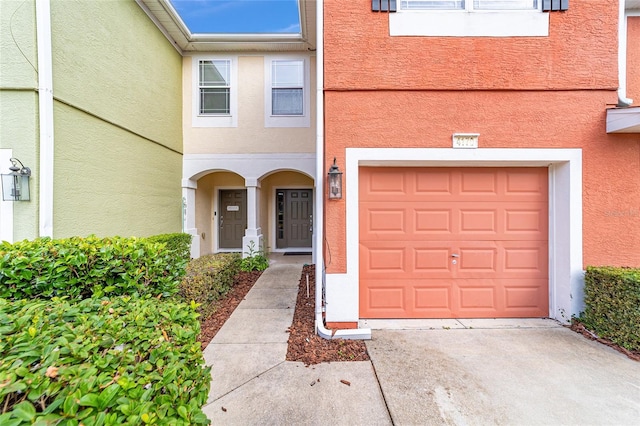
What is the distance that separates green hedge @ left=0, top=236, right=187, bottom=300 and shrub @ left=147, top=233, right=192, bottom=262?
3246 mm

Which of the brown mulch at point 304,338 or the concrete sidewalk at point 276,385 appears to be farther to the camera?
the brown mulch at point 304,338

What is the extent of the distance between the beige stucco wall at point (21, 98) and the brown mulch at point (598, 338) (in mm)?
7833

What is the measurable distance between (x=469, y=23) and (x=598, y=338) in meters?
4.56

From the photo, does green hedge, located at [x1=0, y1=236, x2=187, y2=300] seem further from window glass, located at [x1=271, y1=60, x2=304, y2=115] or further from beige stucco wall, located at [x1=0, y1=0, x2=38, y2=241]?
window glass, located at [x1=271, y1=60, x2=304, y2=115]

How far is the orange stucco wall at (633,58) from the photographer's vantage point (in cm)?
410

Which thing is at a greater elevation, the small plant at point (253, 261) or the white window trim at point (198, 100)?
the white window trim at point (198, 100)

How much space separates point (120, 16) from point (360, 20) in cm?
506

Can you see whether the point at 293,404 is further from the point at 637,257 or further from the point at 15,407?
the point at 637,257

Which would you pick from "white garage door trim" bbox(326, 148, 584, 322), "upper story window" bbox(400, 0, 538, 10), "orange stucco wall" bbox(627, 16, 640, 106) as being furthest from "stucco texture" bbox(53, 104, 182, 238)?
"orange stucco wall" bbox(627, 16, 640, 106)

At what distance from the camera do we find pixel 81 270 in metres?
2.44

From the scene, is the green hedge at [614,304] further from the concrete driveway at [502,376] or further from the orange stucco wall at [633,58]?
the orange stucco wall at [633,58]

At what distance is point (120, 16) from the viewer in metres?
5.25

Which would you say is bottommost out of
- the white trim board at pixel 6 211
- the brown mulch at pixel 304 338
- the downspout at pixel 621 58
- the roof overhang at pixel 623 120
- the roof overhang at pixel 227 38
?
the brown mulch at pixel 304 338

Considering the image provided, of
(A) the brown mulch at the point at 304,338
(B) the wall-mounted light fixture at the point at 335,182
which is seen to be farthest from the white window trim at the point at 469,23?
(A) the brown mulch at the point at 304,338
